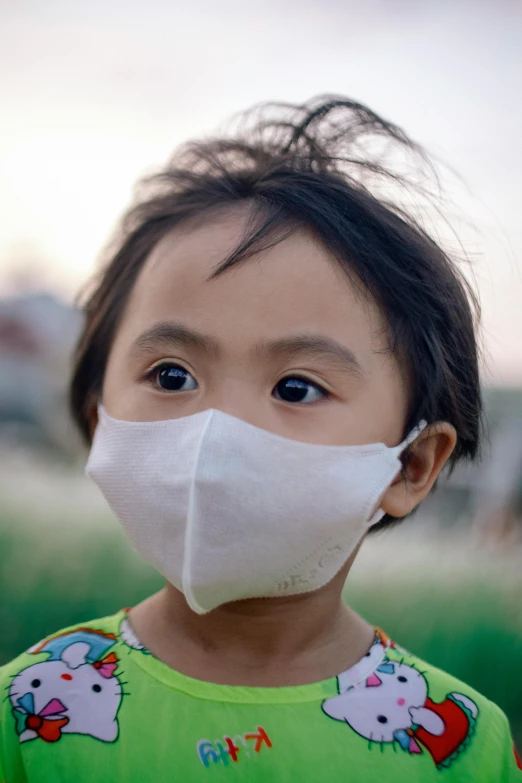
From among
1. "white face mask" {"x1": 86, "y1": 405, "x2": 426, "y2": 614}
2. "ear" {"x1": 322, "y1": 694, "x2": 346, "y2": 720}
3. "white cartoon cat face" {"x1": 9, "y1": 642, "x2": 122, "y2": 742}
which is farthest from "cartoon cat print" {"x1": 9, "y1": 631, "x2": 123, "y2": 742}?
"ear" {"x1": 322, "y1": 694, "x2": 346, "y2": 720}

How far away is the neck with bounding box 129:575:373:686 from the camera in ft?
4.32

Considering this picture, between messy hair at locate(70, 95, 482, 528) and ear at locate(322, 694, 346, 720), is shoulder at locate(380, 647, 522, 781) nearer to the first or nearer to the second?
ear at locate(322, 694, 346, 720)

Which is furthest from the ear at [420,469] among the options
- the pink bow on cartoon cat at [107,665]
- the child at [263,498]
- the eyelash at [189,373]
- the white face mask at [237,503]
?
the pink bow on cartoon cat at [107,665]

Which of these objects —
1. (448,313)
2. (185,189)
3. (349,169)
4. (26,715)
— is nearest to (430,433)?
(448,313)

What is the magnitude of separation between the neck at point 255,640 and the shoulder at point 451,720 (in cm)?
11

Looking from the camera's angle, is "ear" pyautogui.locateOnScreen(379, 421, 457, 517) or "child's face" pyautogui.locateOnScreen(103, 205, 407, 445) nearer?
"child's face" pyautogui.locateOnScreen(103, 205, 407, 445)

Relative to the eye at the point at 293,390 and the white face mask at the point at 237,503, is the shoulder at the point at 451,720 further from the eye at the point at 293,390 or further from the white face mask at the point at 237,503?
the eye at the point at 293,390

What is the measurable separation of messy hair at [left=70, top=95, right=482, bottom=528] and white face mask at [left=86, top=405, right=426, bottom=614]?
0.88ft

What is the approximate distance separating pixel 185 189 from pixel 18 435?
1251 millimetres

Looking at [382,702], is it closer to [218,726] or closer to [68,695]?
[218,726]

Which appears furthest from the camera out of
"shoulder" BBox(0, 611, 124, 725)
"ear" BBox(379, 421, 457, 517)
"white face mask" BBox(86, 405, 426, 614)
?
"ear" BBox(379, 421, 457, 517)

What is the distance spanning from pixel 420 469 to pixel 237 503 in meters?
0.47

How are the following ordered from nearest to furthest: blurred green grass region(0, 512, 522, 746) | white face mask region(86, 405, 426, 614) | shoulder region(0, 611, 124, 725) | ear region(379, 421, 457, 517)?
white face mask region(86, 405, 426, 614) < shoulder region(0, 611, 124, 725) < ear region(379, 421, 457, 517) < blurred green grass region(0, 512, 522, 746)

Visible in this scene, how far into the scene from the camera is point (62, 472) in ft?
7.93
